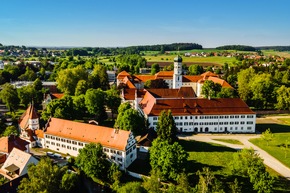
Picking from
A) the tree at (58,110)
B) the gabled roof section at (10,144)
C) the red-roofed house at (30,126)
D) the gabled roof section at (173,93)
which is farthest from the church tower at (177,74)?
the gabled roof section at (10,144)

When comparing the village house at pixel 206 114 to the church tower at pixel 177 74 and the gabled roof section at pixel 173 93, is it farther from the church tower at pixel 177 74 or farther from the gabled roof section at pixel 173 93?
the church tower at pixel 177 74

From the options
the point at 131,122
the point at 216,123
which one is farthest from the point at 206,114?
the point at 131,122

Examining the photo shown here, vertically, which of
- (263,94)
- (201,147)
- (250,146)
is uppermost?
(263,94)

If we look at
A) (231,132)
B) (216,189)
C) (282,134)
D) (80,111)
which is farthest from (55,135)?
(282,134)

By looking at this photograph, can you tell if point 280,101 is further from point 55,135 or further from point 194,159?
point 55,135

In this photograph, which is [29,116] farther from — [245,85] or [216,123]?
[245,85]

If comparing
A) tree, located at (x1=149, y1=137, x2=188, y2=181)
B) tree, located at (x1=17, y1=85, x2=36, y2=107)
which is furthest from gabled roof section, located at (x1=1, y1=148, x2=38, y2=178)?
tree, located at (x1=17, y1=85, x2=36, y2=107)
